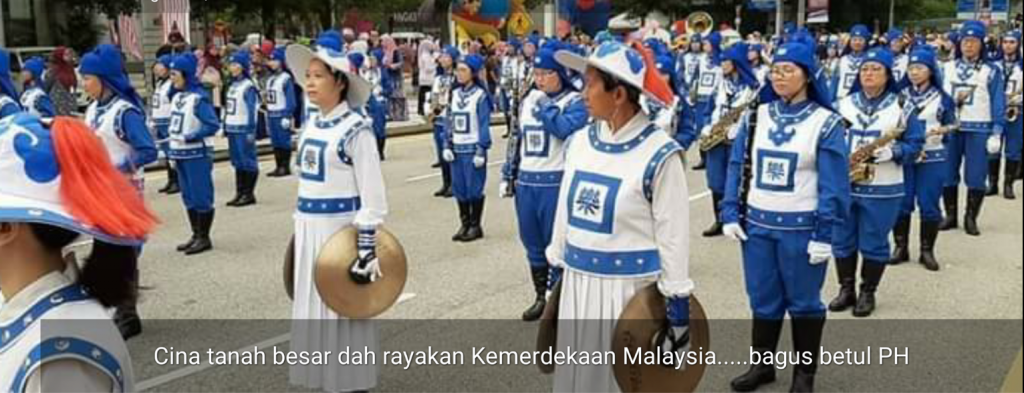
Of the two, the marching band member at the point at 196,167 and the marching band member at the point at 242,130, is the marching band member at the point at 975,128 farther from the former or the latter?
the marching band member at the point at 242,130

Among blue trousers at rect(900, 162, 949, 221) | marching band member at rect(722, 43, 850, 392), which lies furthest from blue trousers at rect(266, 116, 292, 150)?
marching band member at rect(722, 43, 850, 392)

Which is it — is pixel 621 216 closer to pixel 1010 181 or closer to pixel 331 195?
pixel 331 195

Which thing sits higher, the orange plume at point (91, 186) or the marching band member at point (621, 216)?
the orange plume at point (91, 186)

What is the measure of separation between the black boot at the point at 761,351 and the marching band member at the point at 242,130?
7.68 metres

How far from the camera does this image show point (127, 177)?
2.14m

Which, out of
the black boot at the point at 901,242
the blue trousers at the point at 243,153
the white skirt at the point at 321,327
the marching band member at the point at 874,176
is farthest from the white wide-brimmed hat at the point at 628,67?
the blue trousers at the point at 243,153

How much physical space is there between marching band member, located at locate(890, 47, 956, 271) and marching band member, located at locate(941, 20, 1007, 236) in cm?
148

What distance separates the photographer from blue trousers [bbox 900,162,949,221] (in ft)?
26.4

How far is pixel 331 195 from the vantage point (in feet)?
16.3

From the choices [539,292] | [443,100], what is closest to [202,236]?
[539,292]

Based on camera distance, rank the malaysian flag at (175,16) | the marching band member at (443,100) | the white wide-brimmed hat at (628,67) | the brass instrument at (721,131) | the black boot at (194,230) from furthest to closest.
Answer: the malaysian flag at (175,16) < the marching band member at (443,100) < the brass instrument at (721,131) < the black boot at (194,230) < the white wide-brimmed hat at (628,67)

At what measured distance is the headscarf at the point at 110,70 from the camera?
277 inches

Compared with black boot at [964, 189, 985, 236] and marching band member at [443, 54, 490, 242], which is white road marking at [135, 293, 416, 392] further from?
black boot at [964, 189, 985, 236]

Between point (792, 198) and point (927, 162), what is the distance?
11.6ft
